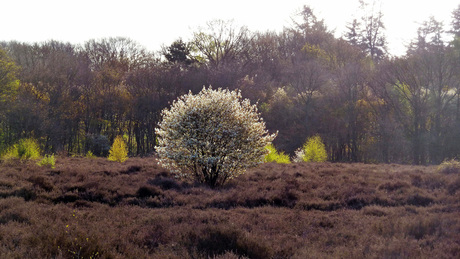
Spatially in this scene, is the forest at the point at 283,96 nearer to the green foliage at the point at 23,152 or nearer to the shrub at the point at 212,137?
the green foliage at the point at 23,152

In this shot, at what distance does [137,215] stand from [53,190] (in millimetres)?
4035

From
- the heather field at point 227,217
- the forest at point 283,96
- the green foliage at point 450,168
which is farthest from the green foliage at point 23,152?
the green foliage at point 450,168

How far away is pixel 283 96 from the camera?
103ft

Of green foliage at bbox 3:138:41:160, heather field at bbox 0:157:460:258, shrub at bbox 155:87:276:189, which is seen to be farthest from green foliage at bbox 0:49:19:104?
shrub at bbox 155:87:276:189

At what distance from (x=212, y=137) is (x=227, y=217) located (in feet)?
11.5

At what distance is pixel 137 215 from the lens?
7.64 meters

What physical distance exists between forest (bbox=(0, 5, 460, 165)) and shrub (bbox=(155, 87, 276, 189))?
677 inches

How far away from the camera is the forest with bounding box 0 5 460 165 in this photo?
2638cm

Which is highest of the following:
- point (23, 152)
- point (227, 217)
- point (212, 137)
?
point (212, 137)

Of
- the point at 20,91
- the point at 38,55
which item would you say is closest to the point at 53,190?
the point at 20,91

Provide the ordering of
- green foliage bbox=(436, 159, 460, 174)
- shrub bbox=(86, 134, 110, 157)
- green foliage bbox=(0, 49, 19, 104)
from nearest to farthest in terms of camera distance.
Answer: green foliage bbox=(436, 159, 460, 174), green foliage bbox=(0, 49, 19, 104), shrub bbox=(86, 134, 110, 157)

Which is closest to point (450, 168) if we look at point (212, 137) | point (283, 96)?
point (212, 137)

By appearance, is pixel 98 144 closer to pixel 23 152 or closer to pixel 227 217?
pixel 23 152

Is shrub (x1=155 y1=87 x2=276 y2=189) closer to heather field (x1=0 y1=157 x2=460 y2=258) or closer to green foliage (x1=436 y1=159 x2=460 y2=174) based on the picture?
heather field (x1=0 y1=157 x2=460 y2=258)
